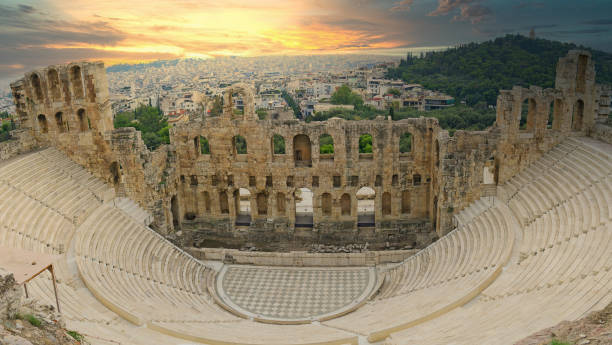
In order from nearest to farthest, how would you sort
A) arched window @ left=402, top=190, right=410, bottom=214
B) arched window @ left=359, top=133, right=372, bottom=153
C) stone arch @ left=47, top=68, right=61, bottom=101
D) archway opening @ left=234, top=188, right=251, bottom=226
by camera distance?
1. stone arch @ left=47, top=68, right=61, bottom=101
2. arched window @ left=402, top=190, right=410, bottom=214
3. archway opening @ left=234, top=188, right=251, bottom=226
4. arched window @ left=359, top=133, right=372, bottom=153

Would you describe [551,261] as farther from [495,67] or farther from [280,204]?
[495,67]

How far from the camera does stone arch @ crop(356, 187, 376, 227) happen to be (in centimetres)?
3011

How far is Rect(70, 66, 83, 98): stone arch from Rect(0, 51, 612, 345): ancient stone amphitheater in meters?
0.15

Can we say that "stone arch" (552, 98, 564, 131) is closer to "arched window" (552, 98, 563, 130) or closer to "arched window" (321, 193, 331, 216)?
"arched window" (552, 98, 563, 130)

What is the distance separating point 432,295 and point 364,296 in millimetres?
4253

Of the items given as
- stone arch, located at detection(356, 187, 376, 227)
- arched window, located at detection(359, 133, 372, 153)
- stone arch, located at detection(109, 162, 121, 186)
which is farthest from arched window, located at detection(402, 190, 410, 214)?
stone arch, located at detection(109, 162, 121, 186)

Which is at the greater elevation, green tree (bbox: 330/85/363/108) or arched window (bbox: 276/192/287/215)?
green tree (bbox: 330/85/363/108)

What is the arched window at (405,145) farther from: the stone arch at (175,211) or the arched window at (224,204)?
the stone arch at (175,211)

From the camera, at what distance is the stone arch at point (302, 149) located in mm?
30603

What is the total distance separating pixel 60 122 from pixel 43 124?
96cm

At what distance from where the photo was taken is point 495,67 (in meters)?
67.4

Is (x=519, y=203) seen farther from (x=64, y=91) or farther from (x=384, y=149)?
(x=64, y=91)

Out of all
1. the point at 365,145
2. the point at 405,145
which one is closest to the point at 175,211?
the point at 365,145

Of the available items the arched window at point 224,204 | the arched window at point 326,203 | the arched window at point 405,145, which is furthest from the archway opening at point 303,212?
the arched window at point 405,145
